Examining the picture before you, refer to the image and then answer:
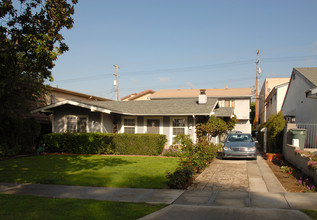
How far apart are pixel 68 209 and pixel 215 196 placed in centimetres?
381

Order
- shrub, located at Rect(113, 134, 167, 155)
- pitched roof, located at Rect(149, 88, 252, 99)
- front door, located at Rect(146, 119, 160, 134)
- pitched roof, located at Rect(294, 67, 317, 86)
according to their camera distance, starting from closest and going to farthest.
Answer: pitched roof, located at Rect(294, 67, 317, 86) → shrub, located at Rect(113, 134, 167, 155) → front door, located at Rect(146, 119, 160, 134) → pitched roof, located at Rect(149, 88, 252, 99)

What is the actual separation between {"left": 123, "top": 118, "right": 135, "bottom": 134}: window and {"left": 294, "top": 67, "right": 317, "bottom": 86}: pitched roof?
11933 mm

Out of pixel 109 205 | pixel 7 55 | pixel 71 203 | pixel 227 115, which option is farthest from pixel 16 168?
pixel 227 115

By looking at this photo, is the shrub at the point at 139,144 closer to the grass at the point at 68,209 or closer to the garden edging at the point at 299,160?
the garden edging at the point at 299,160

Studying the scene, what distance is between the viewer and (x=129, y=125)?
2084 cm

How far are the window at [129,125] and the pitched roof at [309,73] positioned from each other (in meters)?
11.9

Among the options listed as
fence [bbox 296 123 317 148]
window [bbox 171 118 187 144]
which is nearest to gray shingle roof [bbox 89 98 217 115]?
window [bbox 171 118 187 144]

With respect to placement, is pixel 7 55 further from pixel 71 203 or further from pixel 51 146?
pixel 51 146

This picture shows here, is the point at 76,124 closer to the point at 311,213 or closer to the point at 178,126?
the point at 178,126

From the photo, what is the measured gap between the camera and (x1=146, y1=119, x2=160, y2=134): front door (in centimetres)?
2003

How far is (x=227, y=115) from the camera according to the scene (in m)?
21.5

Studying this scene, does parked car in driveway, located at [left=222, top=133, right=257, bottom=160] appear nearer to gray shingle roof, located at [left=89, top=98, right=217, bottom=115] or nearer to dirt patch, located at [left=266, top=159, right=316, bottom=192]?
dirt patch, located at [left=266, top=159, right=316, bottom=192]

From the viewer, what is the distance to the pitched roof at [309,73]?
15.8 meters

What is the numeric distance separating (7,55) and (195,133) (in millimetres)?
12702
